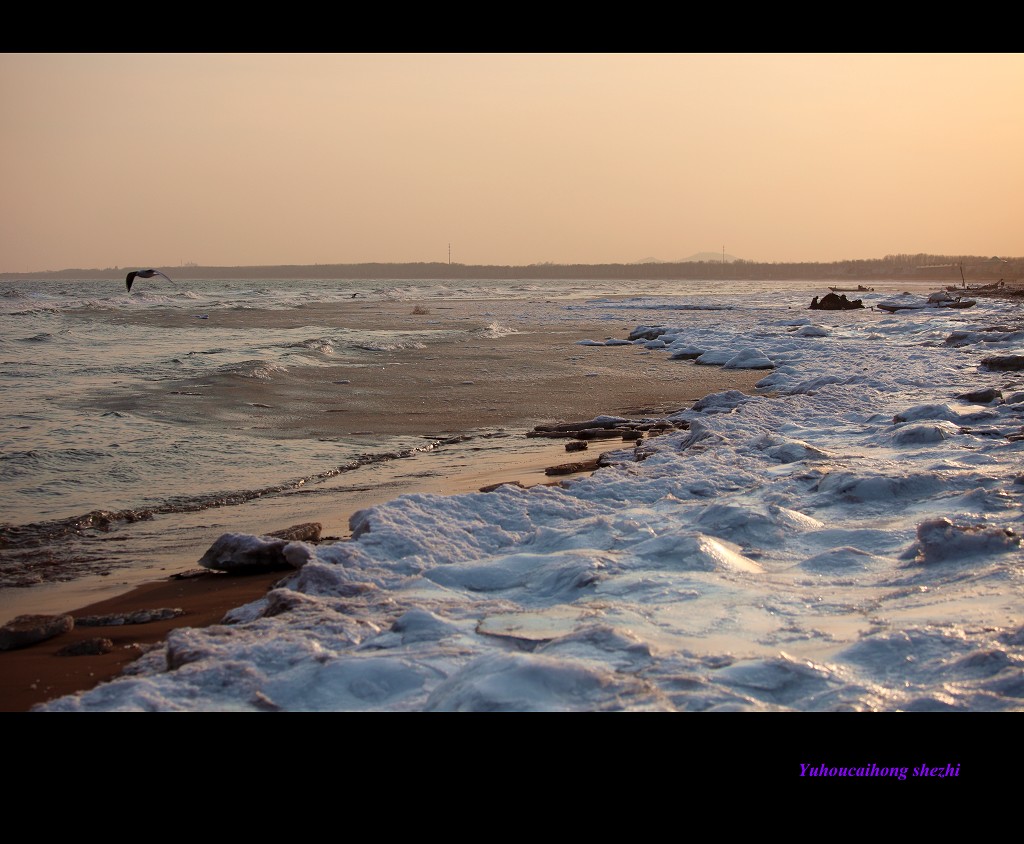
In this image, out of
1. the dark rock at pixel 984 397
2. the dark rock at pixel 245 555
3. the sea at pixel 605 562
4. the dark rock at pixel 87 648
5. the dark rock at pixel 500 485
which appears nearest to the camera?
the sea at pixel 605 562

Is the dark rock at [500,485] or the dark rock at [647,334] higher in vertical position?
the dark rock at [647,334]

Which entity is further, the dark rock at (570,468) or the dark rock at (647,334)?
the dark rock at (647,334)

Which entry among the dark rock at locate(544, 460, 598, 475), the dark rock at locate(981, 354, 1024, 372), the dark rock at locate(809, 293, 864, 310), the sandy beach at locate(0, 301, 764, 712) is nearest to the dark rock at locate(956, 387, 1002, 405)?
the sandy beach at locate(0, 301, 764, 712)

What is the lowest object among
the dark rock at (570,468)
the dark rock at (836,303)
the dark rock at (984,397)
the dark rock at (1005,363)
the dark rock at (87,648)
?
the dark rock at (87,648)

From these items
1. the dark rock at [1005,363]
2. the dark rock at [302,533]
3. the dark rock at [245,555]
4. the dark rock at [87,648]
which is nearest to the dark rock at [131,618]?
the dark rock at [87,648]

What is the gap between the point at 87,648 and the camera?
3752mm

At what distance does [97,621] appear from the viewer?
13.6 feet

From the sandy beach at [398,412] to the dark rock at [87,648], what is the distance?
0.10ft

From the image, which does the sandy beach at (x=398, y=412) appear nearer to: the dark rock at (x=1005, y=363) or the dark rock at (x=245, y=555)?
the dark rock at (x=245, y=555)

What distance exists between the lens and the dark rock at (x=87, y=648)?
3.73 metres

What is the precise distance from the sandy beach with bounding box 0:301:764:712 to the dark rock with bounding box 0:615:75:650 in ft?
0.15
